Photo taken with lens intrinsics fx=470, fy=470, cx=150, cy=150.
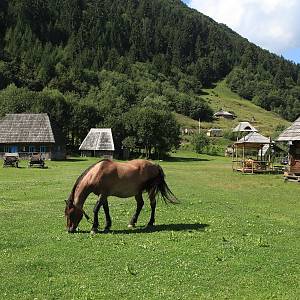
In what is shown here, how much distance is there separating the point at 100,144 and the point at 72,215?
68.6 meters

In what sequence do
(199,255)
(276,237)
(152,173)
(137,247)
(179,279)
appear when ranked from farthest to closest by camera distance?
1. (152,173)
2. (276,237)
3. (137,247)
4. (199,255)
5. (179,279)

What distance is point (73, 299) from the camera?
846cm

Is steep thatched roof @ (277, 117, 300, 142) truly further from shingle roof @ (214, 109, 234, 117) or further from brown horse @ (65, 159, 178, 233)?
shingle roof @ (214, 109, 234, 117)

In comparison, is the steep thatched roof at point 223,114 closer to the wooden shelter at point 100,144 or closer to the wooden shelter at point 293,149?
the wooden shelter at point 100,144

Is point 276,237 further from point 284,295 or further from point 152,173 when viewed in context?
point 284,295

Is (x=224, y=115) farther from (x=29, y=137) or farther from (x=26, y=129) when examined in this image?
(x=29, y=137)

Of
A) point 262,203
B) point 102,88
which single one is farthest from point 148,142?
point 102,88

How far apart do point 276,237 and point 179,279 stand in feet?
17.6

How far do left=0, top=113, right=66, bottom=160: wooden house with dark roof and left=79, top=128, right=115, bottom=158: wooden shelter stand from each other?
6120mm

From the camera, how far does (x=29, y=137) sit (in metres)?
76.0

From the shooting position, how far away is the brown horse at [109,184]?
46.4ft

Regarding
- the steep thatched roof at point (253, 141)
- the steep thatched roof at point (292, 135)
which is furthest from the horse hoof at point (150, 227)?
the steep thatched roof at point (253, 141)

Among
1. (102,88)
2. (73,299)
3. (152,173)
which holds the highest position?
(102,88)

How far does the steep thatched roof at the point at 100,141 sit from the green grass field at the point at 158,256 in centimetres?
6206
